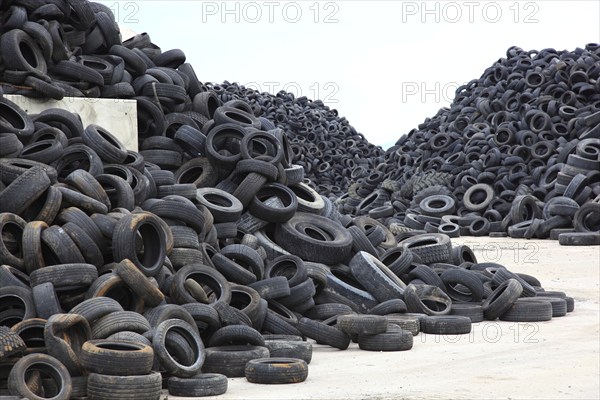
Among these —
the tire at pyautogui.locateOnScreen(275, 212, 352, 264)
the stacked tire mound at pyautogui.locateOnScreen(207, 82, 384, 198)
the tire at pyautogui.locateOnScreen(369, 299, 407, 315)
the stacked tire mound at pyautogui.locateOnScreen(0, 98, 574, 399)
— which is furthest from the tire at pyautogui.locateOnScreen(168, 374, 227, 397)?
the stacked tire mound at pyautogui.locateOnScreen(207, 82, 384, 198)

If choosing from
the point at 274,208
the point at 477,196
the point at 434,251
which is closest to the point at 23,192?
the point at 274,208

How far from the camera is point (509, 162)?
89.2 feet

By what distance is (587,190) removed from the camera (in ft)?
73.0

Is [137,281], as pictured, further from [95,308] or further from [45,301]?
[45,301]

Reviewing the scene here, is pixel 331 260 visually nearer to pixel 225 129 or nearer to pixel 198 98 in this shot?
pixel 225 129

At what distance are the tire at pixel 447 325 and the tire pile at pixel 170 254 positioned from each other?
0.06 feet

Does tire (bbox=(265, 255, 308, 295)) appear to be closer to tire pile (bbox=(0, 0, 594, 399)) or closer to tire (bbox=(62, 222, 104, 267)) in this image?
tire pile (bbox=(0, 0, 594, 399))

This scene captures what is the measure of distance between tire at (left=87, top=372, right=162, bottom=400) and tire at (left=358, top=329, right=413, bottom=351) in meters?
3.09

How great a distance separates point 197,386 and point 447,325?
13.2 ft

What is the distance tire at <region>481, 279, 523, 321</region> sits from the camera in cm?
1124

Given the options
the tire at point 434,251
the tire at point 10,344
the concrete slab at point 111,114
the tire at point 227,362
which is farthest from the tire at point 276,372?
the concrete slab at point 111,114

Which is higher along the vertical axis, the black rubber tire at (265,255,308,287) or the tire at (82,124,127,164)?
the tire at (82,124,127,164)

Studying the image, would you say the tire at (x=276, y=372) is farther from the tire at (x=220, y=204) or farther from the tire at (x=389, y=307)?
the tire at (x=220, y=204)

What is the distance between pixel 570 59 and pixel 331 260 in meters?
23.2
